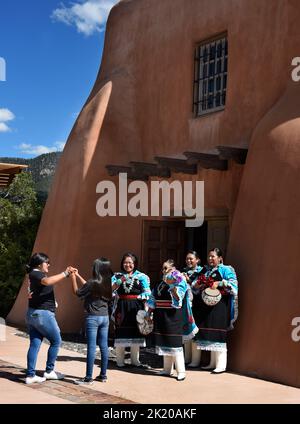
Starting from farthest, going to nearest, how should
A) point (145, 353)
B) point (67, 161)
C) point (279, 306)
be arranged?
1. point (67, 161)
2. point (145, 353)
3. point (279, 306)

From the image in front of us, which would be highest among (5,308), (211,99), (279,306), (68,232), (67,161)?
(211,99)

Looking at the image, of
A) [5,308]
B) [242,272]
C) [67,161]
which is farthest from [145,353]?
[5,308]

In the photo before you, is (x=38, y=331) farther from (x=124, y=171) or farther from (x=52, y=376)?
(x=124, y=171)

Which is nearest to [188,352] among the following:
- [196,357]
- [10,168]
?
[196,357]

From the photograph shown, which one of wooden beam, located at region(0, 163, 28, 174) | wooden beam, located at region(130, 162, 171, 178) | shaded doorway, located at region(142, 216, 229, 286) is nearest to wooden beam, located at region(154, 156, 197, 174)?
wooden beam, located at region(130, 162, 171, 178)

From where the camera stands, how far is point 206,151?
32.7 ft

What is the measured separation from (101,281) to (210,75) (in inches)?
197

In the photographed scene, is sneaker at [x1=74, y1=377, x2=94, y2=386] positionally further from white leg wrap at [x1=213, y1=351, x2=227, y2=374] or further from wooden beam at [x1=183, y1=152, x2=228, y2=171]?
wooden beam at [x1=183, y1=152, x2=228, y2=171]

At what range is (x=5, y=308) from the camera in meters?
14.3

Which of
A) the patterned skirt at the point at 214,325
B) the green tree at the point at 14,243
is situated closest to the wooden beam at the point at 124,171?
the patterned skirt at the point at 214,325

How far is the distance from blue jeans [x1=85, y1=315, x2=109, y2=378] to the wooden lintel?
3.12 metres

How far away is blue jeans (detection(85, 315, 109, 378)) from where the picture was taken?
6.80m
